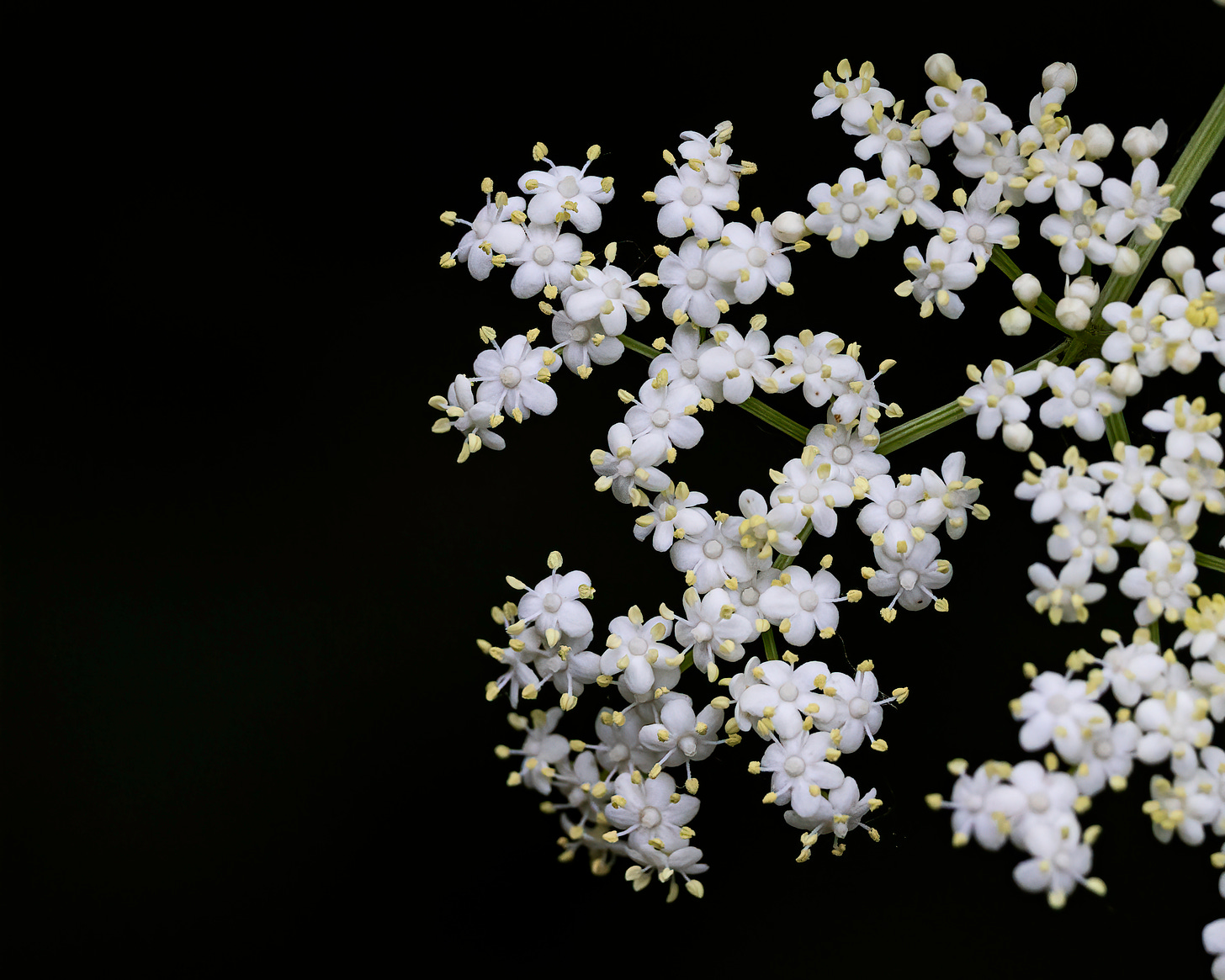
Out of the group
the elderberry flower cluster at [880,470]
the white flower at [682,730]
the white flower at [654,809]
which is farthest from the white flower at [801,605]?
the white flower at [654,809]

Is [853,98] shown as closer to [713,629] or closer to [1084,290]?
[1084,290]

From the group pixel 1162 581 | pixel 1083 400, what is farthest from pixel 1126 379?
pixel 1162 581

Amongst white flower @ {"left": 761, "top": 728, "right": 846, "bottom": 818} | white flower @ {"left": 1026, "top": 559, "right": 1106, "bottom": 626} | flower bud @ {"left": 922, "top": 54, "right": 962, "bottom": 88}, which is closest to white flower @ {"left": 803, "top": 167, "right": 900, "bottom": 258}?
flower bud @ {"left": 922, "top": 54, "right": 962, "bottom": 88}

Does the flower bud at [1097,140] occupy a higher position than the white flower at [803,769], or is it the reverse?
the flower bud at [1097,140]

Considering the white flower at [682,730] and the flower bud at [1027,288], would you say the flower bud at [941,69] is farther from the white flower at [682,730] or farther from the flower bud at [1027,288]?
the white flower at [682,730]

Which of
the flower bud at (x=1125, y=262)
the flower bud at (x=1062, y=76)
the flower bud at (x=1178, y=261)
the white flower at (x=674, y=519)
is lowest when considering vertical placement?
the white flower at (x=674, y=519)

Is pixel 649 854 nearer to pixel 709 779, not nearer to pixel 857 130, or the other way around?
pixel 709 779

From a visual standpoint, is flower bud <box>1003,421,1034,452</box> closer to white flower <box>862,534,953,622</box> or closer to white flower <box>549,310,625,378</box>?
white flower <box>862,534,953,622</box>
